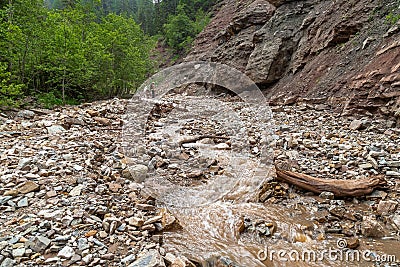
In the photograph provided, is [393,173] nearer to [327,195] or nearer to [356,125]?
[327,195]

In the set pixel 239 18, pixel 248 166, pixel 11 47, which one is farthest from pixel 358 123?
pixel 239 18

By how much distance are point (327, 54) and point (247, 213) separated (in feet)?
37.5

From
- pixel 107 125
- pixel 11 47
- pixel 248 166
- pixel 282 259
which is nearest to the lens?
pixel 282 259

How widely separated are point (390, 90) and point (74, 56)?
13.4 m

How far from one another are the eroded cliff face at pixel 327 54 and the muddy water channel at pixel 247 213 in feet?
13.4

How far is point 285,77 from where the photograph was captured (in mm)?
15570

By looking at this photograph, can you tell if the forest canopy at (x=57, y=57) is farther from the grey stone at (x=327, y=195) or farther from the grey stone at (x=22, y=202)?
the grey stone at (x=327, y=195)

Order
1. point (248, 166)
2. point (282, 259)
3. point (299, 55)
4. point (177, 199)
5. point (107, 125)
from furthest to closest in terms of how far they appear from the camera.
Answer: point (299, 55), point (107, 125), point (248, 166), point (177, 199), point (282, 259)

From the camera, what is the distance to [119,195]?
15.1 ft

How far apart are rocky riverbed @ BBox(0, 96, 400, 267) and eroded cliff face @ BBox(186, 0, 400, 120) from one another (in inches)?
65.4

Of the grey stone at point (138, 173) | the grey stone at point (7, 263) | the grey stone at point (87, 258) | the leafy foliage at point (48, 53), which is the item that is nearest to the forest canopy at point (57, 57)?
the leafy foliage at point (48, 53)

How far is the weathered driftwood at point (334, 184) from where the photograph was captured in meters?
4.67

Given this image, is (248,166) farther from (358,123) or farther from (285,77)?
(285,77)

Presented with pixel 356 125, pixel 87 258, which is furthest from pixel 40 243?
pixel 356 125
